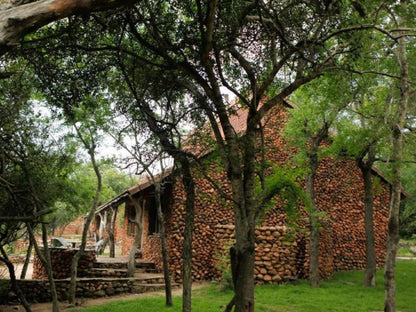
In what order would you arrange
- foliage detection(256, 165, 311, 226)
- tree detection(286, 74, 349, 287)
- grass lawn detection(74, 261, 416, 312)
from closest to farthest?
foliage detection(256, 165, 311, 226), grass lawn detection(74, 261, 416, 312), tree detection(286, 74, 349, 287)

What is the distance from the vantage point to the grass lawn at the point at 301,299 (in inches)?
327

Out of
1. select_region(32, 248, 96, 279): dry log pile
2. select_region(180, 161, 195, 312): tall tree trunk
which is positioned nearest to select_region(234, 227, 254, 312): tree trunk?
select_region(180, 161, 195, 312): tall tree trunk

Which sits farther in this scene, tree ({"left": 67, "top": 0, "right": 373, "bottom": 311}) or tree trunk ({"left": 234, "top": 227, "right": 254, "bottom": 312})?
tree ({"left": 67, "top": 0, "right": 373, "bottom": 311})

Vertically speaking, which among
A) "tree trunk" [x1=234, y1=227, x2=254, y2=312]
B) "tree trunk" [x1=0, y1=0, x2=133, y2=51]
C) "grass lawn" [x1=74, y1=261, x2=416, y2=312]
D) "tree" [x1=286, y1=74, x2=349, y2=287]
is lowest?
"grass lawn" [x1=74, y1=261, x2=416, y2=312]

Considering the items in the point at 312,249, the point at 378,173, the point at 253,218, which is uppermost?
the point at 378,173

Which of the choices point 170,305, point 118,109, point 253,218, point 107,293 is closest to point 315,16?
point 253,218

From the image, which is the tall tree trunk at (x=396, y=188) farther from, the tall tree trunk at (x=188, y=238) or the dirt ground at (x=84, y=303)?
the dirt ground at (x=84, y=303)

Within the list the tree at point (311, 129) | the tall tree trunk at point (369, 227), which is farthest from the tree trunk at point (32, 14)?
the tall tree trunk at point (369, 227)

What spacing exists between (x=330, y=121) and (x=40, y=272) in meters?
11.2

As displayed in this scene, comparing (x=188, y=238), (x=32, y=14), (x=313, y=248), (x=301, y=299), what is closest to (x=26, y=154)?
(x=188, y=238)

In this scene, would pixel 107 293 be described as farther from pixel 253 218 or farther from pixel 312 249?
pixel 253 218

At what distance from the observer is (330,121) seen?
1072cm

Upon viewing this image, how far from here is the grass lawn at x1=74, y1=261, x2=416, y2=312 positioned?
27.2ft

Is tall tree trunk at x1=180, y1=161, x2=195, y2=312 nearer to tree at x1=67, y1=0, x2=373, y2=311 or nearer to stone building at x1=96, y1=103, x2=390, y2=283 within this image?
tree at x1=67, y1=0, x2=373, y2=311
